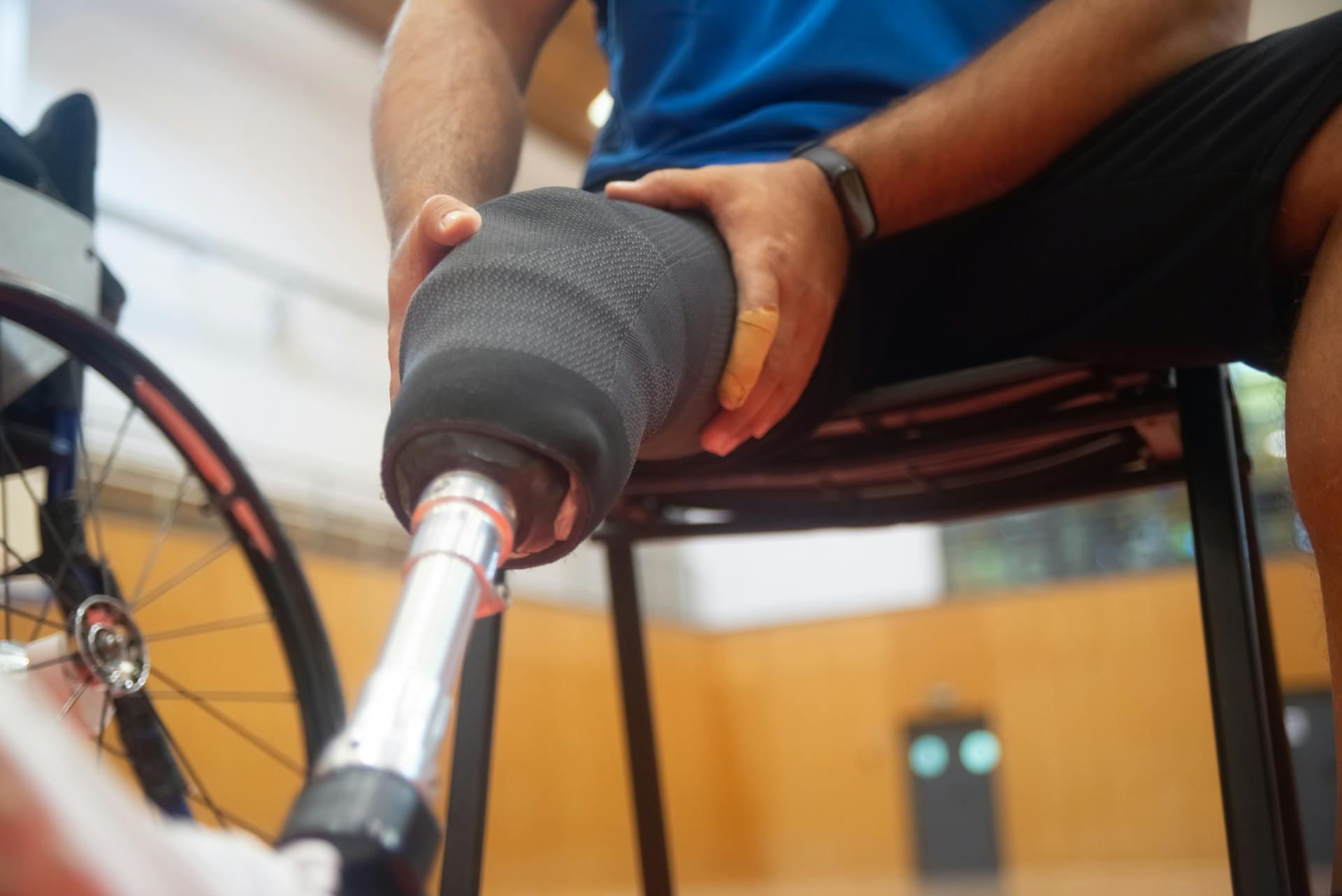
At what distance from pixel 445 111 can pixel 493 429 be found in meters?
0.32

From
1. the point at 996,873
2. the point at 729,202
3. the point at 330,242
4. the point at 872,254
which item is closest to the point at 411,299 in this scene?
the point at 729,202

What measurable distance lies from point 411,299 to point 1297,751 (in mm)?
3281

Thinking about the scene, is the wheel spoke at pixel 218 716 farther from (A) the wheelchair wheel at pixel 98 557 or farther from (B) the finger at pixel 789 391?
(B) the finger at pixel 789 391

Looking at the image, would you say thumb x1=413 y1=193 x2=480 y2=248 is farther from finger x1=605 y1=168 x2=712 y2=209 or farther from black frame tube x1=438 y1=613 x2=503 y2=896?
black frame tube x1=438 y1=613 x2=503 y2=896

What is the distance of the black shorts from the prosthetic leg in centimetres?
17

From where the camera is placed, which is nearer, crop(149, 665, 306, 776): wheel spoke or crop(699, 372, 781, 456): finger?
crop(699, 372, 781, 456): finger

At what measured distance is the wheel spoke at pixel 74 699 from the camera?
63 centimetres

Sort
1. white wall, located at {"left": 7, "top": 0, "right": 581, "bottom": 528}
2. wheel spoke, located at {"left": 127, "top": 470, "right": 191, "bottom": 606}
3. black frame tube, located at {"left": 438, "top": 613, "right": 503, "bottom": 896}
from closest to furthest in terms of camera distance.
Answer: black frame tube, located at {"left": 438, "top": 613, "right": 503, "bottom": 896} → wheel spoke, located at {"left": 127, "top": 470, "right": 191, "bottom": 606} → white wall, located at {"left": 7, "top": 0, "right": 581, "bottom": 528}

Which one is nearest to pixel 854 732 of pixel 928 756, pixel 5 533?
pixel 928 756

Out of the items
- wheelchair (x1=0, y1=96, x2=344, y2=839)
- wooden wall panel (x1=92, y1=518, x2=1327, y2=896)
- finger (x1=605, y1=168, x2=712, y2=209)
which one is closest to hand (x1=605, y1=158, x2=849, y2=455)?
finger (x1=605, y1=168, x2=712, y2=209)

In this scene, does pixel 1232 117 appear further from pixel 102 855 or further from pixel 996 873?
pixel 996 873

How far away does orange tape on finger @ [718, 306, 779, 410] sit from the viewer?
409mm

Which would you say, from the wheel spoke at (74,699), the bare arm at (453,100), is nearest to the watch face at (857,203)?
the bare arm at (453,100)

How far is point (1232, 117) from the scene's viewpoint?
45 cm
